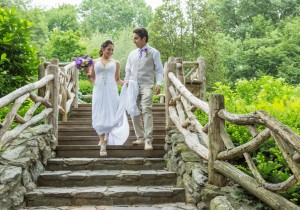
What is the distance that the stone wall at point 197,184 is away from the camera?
3.94 metres

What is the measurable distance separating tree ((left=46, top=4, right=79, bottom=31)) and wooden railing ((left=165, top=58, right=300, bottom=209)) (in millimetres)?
40651

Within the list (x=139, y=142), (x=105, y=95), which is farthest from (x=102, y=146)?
(x=105, y=95)

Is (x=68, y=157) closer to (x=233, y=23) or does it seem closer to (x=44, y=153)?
(x=44, y=153)

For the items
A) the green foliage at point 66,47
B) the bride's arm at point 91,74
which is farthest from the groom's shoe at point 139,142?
the green foliage at point 66,47

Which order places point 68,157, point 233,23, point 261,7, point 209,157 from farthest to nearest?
1. point 233,23
2. point 261,7
3. point 68,157
4. point 209,157

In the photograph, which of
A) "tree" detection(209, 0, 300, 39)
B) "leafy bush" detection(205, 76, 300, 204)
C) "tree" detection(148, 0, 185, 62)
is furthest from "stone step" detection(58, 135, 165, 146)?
Answer: "tree" detection(209, 0, 300, 39)

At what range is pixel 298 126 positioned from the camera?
18.6 ft

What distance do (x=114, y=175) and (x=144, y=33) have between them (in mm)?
2263

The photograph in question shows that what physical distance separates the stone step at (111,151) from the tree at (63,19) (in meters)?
39.8

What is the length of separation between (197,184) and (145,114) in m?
2.09

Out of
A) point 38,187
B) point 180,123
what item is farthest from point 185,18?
point 38,187

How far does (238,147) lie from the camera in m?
3.99

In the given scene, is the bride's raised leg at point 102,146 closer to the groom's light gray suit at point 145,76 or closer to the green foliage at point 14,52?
the groom's light gray suit at point 145,76

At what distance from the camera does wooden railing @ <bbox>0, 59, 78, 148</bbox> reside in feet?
16.7
